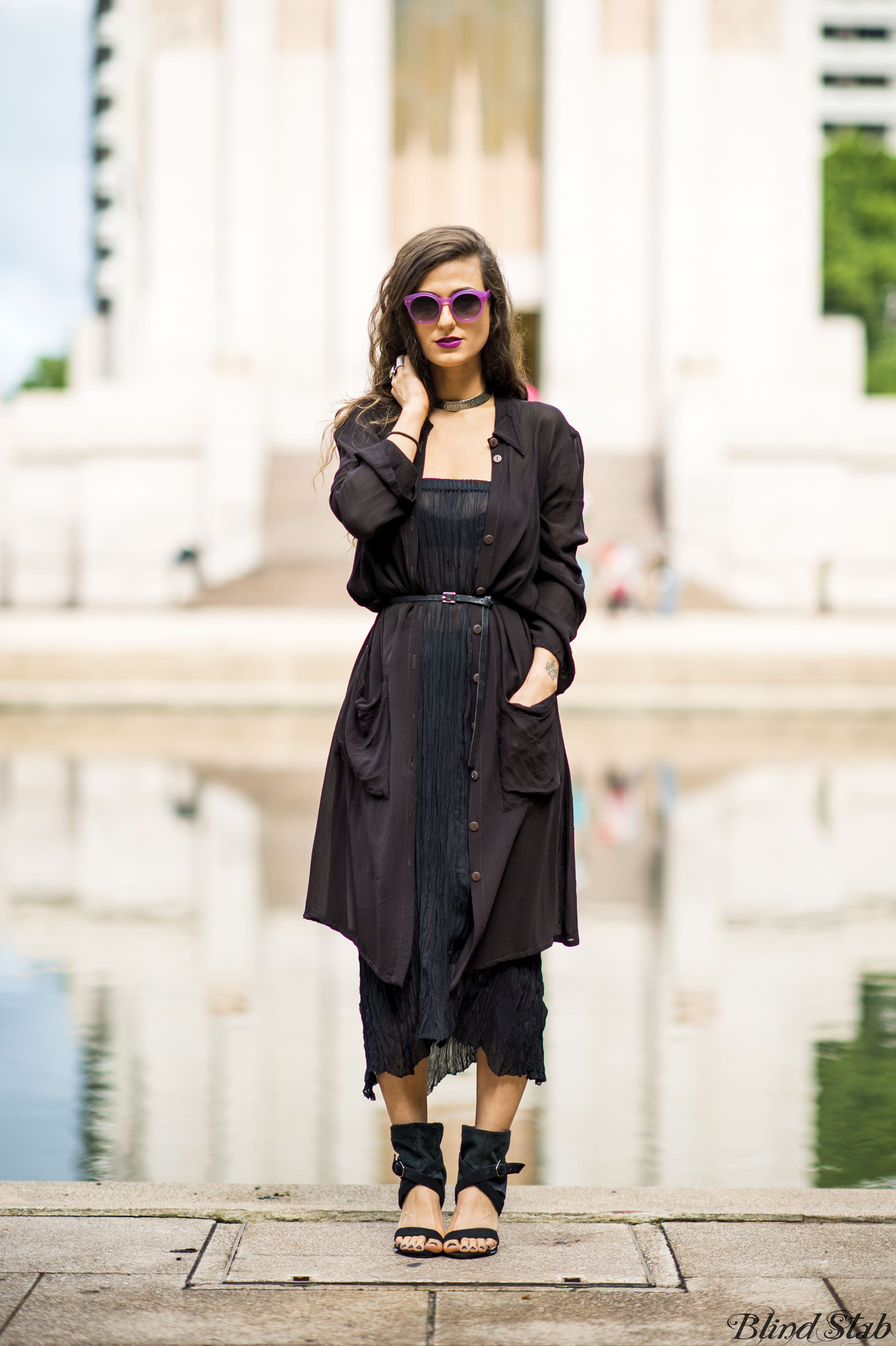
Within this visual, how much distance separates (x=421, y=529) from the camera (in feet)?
11.4

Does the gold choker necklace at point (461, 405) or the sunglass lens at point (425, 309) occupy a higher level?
the sunglass lens at point (425, 309)

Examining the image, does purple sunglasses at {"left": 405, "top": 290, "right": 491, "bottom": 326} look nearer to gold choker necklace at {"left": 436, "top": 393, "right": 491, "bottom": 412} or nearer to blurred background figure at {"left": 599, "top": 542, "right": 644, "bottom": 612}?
gold choker necklace at {"left": 436, "top": 393, "right": 491, "bottom": 412}

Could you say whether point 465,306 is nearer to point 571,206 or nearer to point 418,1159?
point 418,1159

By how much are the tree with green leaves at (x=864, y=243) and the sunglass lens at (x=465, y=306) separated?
5845 cm

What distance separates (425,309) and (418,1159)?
171cm

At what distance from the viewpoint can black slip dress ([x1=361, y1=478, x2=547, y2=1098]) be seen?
11.0ft

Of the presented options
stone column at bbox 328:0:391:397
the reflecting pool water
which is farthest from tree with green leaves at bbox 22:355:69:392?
the reflecting pool water

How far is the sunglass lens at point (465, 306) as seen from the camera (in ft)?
11.5

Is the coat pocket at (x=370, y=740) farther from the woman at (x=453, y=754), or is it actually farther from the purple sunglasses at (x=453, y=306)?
the purple sunglasses at (x=453, y=306)

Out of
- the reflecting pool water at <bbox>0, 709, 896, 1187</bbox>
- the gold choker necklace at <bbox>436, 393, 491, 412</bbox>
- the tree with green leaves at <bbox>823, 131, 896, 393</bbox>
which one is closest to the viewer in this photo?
the gold choker necklace at <bbox>436, 393, 491, 412</bbox>

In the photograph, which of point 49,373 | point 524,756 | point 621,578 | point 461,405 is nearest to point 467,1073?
point 524,756

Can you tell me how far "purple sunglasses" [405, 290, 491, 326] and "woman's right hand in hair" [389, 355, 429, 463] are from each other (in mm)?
120

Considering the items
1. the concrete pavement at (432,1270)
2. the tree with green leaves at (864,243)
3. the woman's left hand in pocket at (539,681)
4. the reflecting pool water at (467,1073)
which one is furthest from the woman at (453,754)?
the tree with green leaves at (864,243)

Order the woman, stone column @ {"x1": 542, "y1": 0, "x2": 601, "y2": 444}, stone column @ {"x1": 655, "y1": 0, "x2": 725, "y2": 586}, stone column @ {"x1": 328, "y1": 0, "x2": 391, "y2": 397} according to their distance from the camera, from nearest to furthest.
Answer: the woman → stone column @ {"x1": 655, "y1": 0, "x2": 725, "y2": 586} → stone column @ {"x1": 542, "y1": 0, "x2": 601, "y2": 444} → stone column @ {"x1": 328, "y1": 0, "x2": 391, "y2": 397}
